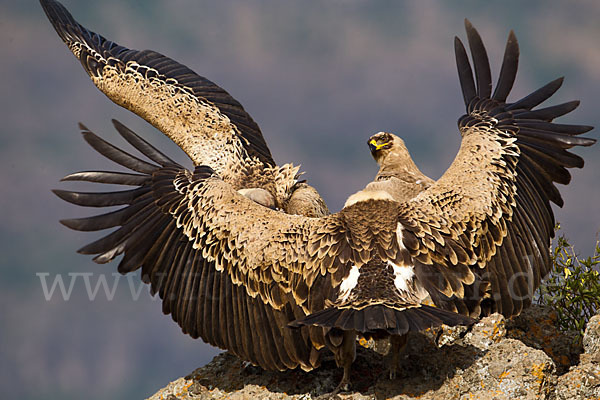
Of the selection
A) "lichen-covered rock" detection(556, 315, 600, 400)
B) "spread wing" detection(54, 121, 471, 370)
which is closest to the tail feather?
"spread wing" detection(54, 121, 471, 370)

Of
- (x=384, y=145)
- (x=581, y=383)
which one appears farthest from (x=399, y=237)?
(x=384, y=145)

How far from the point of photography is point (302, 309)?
5.77 meters

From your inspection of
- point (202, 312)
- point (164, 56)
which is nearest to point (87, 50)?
point (164, 56)

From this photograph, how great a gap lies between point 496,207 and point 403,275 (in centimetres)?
141

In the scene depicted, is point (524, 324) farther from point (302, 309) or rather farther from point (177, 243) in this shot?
point (177, 243)

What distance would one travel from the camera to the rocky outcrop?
5.14 m

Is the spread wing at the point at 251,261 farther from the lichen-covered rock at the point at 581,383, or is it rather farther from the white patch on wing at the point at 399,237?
the lichen-covered rock at the point at 581,383

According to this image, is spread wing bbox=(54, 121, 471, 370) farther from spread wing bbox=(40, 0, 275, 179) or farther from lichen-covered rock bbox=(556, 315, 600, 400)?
spread wing bbox=(40, 0, 275, 179)

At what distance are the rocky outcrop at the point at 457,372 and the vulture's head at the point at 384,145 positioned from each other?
10.6 ft

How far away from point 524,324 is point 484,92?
3089 millimetres

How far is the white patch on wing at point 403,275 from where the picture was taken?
5.50 meters

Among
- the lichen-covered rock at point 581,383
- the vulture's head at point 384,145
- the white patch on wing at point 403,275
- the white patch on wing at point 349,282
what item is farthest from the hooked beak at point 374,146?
the lichen-covered rock at point 581,383

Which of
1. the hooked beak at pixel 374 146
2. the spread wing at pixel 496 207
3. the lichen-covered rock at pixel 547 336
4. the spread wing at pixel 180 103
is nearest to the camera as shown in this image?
the spread wing at pixel 496 207

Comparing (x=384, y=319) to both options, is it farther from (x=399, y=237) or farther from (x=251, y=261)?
(x=251, y=261)
